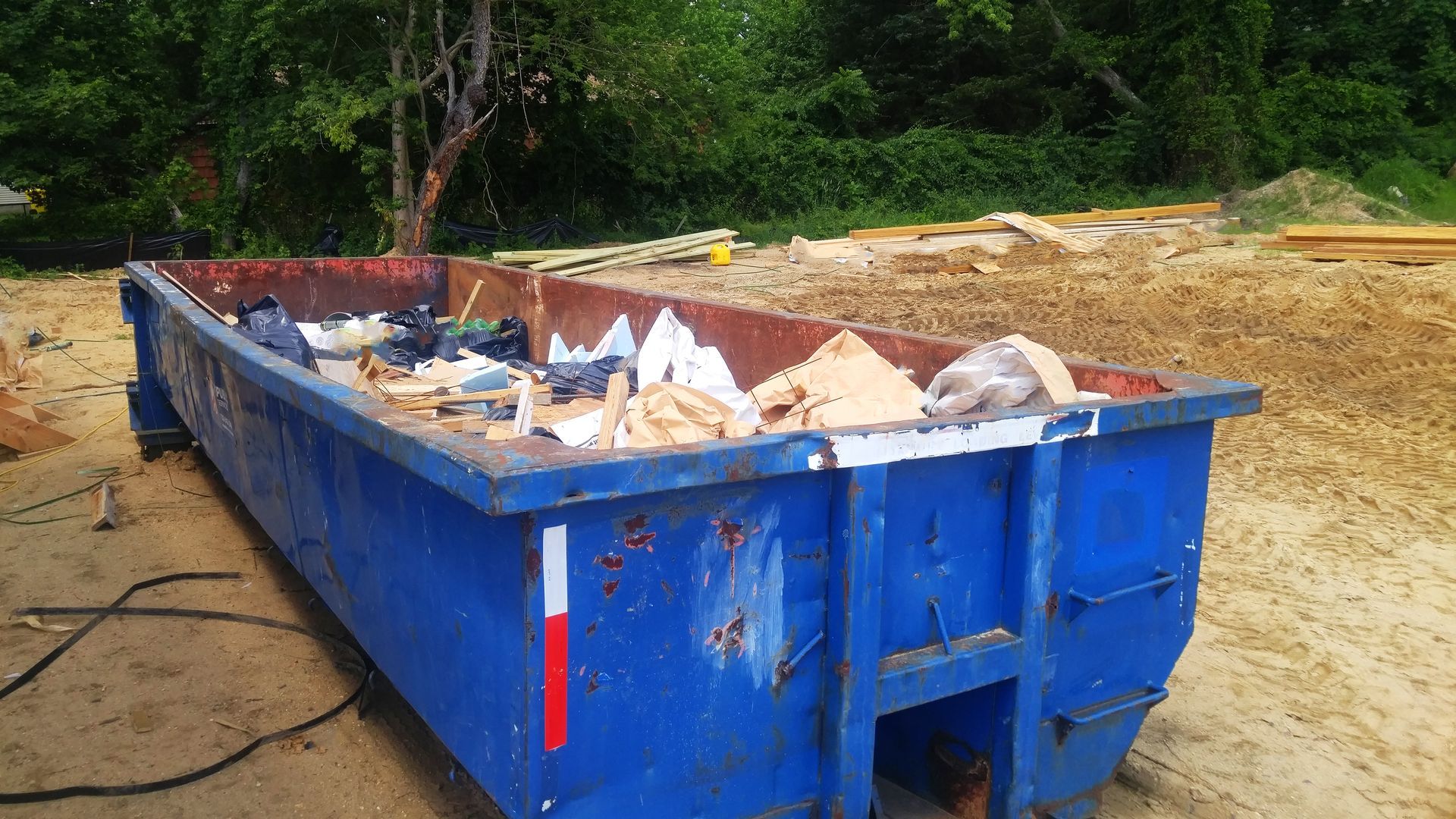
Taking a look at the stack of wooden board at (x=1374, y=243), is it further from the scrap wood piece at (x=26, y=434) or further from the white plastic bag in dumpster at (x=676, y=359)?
the scrap wood piece at (x=26, y=434)

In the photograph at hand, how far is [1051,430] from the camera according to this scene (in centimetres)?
231

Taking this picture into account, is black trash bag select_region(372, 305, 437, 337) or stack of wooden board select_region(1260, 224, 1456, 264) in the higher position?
stack of wooden board select_region(1260, 224, 1456, 264)

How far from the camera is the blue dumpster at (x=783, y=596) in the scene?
1.88 m

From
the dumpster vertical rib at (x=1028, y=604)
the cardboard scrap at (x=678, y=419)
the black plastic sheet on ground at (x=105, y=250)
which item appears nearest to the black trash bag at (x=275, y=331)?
the cardboard scrap at (x=678, y=419)

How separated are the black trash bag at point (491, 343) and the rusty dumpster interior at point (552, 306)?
0.49ft

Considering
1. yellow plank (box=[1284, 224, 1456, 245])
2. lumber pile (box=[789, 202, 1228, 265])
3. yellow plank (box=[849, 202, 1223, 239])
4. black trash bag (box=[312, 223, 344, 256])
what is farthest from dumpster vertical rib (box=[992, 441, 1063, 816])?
black trash bag (box=[312, 223, 344, 256])

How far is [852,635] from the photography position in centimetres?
213

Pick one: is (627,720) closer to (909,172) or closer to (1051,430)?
(1051,430)

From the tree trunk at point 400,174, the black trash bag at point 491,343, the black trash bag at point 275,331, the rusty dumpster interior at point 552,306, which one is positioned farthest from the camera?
the tree trunk at point 400,174

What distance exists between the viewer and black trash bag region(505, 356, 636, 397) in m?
4.79

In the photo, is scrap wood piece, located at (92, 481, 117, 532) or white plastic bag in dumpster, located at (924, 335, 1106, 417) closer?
white plastic bag in dumpster, located at (924, 335, 1106, 417)

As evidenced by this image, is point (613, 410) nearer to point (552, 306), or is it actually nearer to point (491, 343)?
point (491, 343)

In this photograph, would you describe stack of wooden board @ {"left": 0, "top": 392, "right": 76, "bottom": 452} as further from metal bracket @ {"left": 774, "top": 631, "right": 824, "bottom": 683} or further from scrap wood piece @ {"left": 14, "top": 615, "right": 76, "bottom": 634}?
metal bracket @ {"left": 774, "top": 631, "right": 824, "bottom": 683}

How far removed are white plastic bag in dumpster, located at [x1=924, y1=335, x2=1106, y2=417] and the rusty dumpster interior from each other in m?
0.36
